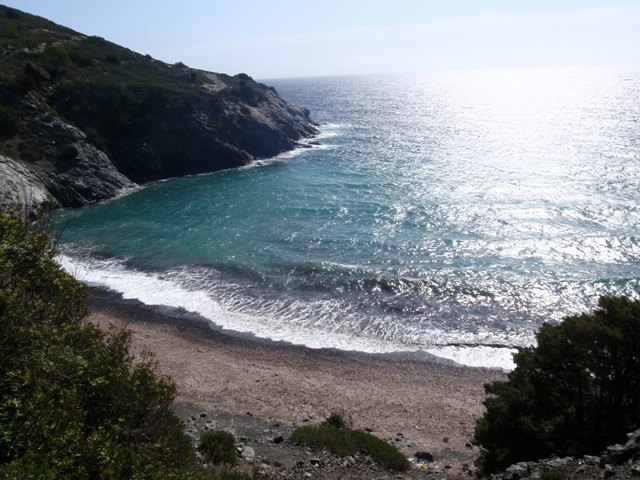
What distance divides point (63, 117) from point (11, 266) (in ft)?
194

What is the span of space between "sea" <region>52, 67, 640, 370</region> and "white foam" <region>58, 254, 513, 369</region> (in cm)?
12

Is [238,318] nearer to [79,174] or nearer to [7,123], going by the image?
[79,174]

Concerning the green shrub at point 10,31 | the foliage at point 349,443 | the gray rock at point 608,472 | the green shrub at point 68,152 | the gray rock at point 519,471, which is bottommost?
the foliage at point 349,443

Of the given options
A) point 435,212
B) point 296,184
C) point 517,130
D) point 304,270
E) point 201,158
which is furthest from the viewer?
point 517,130

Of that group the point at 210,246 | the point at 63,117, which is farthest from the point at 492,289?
the point at 63,117

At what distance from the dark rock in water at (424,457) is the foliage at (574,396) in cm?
293

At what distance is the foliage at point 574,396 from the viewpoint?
14875 mm

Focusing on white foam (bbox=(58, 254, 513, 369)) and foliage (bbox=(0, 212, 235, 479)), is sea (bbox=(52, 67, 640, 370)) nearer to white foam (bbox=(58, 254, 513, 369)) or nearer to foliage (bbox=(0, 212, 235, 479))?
white foam (bbox=(58, 254, 513, 369))

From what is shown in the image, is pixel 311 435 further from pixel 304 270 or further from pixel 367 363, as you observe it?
pixel 304 270

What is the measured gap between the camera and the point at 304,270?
125ft

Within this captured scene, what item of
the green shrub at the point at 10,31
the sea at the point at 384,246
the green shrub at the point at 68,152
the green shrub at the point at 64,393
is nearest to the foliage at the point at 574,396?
the green shrub at the point at 64,393

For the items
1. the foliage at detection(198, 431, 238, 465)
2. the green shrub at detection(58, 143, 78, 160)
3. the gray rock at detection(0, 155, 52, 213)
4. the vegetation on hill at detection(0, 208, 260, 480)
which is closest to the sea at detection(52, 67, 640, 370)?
the gray rock at detection(0, 155, 52, 213)

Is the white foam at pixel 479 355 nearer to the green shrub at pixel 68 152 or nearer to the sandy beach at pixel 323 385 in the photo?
the sandy beach at pixel 323 385

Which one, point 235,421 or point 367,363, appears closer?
point 235,421
